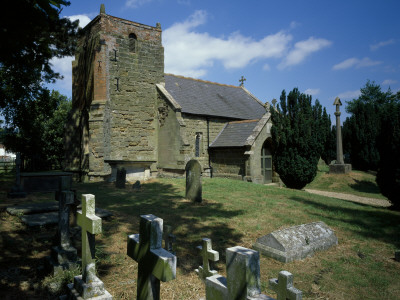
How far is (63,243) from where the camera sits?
13.3 feet

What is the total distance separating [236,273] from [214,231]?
4.84m

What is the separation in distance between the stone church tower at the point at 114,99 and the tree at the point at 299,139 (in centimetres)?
833

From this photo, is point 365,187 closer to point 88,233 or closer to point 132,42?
point 132,42

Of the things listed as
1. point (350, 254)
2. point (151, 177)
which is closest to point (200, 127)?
point (151, 177)

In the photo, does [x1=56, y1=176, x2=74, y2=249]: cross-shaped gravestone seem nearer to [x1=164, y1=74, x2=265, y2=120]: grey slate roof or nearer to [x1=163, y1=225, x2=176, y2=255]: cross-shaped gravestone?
[x1=163, y1=225, x2=176, y2=255]: cross-shaped gravestone

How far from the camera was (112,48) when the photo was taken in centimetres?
1559

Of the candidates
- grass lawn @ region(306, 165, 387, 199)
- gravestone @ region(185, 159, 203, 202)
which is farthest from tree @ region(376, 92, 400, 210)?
gravestone @ region(185, 159, 203, 202)

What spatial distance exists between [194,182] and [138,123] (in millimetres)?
8625

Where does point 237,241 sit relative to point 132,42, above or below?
below

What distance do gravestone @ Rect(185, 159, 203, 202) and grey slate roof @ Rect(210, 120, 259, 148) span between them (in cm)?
757

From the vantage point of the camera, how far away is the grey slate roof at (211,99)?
764 inches

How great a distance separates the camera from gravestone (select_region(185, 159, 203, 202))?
9.36m

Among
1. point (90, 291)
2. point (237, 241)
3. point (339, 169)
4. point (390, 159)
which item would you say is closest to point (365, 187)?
point (339, 169)

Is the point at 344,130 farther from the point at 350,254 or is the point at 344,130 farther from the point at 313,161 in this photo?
the point at 350,254
